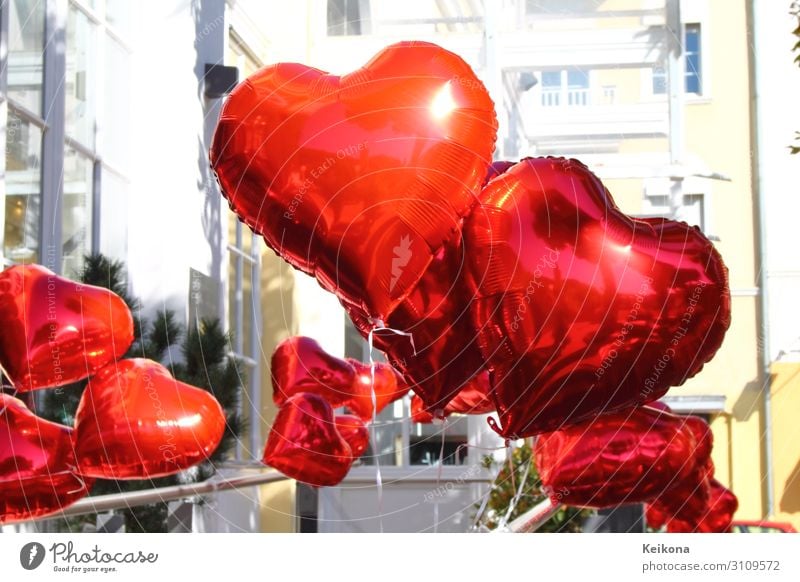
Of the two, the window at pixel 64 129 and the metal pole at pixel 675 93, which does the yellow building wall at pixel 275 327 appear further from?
the metal pole at pixel 675 93

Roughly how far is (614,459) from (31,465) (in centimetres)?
113

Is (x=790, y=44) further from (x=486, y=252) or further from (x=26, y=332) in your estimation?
(x=26, y=332)

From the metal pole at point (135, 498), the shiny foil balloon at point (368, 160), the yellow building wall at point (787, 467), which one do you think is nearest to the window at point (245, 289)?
the metal pole at point (135, 498)

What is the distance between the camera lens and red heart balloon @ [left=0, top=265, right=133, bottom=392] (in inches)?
91.8

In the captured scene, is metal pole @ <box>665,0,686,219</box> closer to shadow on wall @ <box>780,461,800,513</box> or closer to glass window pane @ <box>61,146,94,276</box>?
shadow on wall @ <box>780,461,800,513</box>

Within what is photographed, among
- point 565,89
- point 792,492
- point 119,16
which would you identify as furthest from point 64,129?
point 565,89

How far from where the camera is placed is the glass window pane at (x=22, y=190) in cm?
296

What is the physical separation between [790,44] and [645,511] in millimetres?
1147

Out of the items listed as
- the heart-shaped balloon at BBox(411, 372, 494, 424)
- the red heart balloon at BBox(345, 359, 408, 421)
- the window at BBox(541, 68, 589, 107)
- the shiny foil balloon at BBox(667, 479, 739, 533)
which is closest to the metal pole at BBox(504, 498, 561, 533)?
the heart-shaped balloon at BBox(411, 372, 494, 424)

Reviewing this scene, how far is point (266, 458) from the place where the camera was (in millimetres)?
2898
